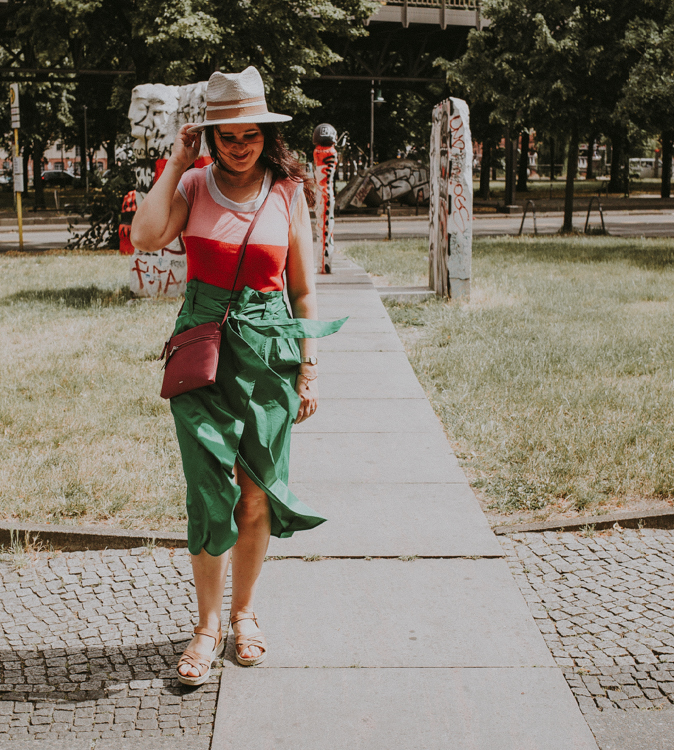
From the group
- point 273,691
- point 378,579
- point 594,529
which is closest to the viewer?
point 273,691

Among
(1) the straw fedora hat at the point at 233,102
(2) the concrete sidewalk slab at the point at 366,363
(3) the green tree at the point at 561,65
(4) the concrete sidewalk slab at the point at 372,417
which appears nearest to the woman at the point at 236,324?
(1) the straw fedora hat at the point at 233,102

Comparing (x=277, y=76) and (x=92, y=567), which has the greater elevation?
(x=277, y=76)

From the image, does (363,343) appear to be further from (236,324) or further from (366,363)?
(236,324)

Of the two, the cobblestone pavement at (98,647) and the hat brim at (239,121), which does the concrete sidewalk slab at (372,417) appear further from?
the hat brim at (239,121)

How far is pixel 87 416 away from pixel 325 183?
307 inches

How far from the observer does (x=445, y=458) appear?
508cm

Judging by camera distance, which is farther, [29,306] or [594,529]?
[29,306]

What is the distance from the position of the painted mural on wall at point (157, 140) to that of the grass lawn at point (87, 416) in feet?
1.32

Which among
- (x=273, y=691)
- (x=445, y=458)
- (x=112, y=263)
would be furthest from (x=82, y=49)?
(x=273, y=691)

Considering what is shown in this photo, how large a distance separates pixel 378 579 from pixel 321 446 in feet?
5.92

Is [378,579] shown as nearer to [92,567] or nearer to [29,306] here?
[92,567]

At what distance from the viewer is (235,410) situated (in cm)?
281

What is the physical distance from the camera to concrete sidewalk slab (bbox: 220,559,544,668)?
2.98 metres

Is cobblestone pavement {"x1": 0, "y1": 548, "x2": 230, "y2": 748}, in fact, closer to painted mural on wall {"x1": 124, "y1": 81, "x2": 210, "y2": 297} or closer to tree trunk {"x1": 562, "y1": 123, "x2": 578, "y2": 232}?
painted mural on wall {"x1": 124, "y1": 81, "x2": 210, "y2": 297}
